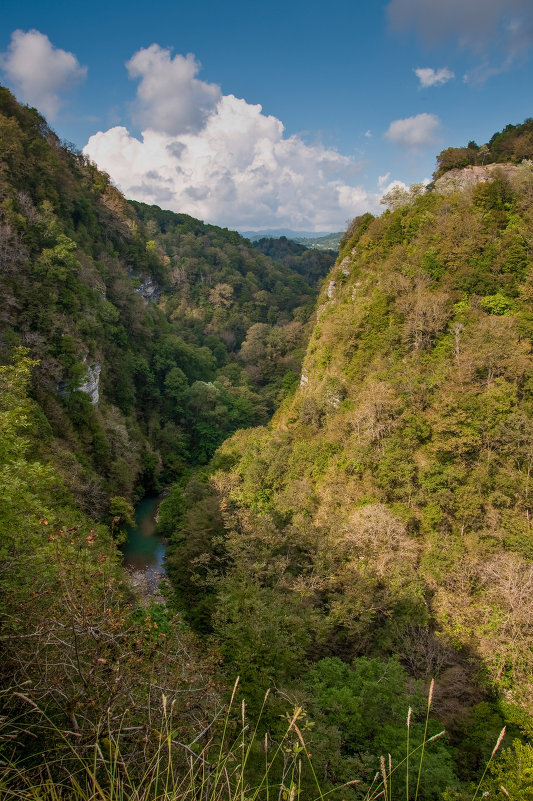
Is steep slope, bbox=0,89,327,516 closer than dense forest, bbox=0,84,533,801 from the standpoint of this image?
No

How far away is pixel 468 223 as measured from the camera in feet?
84.4

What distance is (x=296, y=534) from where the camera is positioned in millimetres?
19922

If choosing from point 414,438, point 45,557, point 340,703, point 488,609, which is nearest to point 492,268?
point 414,438

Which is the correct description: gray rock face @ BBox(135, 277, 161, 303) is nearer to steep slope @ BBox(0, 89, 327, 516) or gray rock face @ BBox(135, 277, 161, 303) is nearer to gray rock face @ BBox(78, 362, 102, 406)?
steep slope @ BBox(0, 89, 327, 516)

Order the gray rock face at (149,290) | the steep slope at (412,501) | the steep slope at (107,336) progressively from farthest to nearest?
the gray rock face at (149,290)
the steep slope at (107,336)
the steep slope at (412,501)

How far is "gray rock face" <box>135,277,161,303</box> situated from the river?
31.4 metres

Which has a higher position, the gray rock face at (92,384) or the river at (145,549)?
the gray rock face at (92,384)

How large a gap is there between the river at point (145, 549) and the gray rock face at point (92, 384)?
33.0 ft

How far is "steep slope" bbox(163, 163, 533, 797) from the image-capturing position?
1284cm

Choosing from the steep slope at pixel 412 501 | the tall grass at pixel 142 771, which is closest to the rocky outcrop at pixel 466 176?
the steep slope at pixel 412 501

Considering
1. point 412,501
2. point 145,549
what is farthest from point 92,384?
point 412,501

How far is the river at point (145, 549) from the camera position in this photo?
26.7m

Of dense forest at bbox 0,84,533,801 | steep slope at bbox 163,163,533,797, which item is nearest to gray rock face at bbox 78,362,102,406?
dense forest at bbox 0,84,533,801

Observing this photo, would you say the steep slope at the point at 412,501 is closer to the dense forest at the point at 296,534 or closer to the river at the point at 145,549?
the dense forest at the point at 296,534
